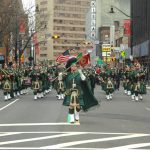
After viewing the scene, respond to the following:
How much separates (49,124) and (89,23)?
145356 millimetres

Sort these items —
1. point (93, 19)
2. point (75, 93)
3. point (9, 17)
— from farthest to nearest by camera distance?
1. point (93, 19)
2. point (9, 17)
3. point (75, 93)

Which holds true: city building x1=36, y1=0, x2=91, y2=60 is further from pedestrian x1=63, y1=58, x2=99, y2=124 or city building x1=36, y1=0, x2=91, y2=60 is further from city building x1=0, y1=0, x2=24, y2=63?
pedestrian x1=63, y1=58, x2=99, y2=124

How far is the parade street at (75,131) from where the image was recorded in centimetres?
1218

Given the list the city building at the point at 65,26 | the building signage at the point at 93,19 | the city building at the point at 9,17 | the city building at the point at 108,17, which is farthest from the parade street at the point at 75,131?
the city building at the point at 65,26

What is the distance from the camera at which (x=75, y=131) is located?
14.7m

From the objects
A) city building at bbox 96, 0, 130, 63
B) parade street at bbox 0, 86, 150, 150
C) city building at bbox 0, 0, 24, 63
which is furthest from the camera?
city building at bbox 96, 0, 130, 63

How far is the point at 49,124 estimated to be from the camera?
54.6ft

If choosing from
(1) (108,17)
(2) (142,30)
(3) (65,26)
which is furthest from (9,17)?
(3) (65,26)

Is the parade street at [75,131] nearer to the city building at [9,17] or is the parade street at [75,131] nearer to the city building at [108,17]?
the city building at [9,17]

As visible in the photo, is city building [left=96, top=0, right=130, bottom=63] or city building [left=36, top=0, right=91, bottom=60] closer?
city building [left=96, top=0, right=130, bottom=63]

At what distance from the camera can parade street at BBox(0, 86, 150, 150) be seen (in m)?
12.2

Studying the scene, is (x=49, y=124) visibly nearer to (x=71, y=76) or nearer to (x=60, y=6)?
(x=71, y=76)

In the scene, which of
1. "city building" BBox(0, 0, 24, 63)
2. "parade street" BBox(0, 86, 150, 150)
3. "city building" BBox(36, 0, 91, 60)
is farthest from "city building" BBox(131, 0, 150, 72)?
"city building" BBox(36, 0, 91, 60)

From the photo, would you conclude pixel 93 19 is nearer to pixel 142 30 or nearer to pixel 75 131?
pixel 142 30
